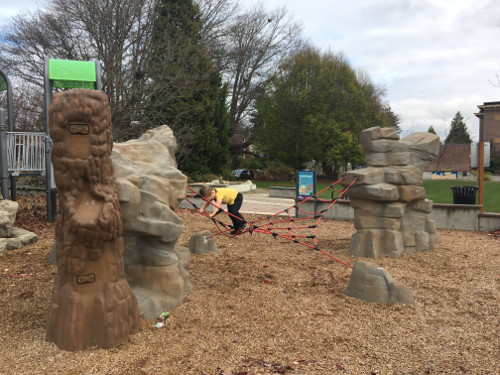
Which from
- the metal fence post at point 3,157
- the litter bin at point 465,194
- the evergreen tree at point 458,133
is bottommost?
the litter bin at point 465,194

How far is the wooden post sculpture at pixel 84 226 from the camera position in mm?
3270

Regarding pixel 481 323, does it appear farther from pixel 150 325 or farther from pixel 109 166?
pixel 109 166

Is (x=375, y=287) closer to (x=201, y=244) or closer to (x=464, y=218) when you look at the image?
(x=201, y=244)

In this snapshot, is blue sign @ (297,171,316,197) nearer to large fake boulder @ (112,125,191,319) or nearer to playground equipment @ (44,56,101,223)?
playground equipment @ (44,56,101,223)

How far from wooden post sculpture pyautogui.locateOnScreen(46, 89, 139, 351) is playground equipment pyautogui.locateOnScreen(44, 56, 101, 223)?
590 centimetres

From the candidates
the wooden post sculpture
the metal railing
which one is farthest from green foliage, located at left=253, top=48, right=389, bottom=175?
the wooden post sculpture

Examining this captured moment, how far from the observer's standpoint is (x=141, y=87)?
14023 mm

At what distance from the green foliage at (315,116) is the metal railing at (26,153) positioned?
21101mm

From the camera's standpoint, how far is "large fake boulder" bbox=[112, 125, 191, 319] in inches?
146

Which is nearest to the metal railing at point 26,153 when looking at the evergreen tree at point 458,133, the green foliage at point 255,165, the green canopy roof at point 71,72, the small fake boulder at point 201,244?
the green canopy roof at point 71,72

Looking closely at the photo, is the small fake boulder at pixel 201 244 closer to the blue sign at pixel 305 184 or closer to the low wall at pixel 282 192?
the blue sign at pixel 305 184

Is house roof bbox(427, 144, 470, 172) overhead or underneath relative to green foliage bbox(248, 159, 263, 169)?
overhead

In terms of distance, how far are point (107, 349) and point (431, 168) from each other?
4346cm

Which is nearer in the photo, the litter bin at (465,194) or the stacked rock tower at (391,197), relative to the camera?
the stacked rock tower at (391,197)
